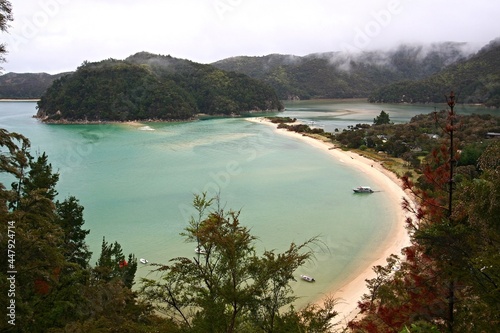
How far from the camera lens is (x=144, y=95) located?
8956cm

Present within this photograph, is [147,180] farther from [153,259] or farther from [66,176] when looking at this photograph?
[153,259]

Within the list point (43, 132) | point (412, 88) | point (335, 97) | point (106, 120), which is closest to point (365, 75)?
point (335, 97)

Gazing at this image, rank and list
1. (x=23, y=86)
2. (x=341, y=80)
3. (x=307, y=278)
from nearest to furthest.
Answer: (x=307, y=278) < (x=23, y=86) < (x=341, y=80)

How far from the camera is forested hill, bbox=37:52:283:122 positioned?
84.1 metres

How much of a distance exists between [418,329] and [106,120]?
87.1 meters

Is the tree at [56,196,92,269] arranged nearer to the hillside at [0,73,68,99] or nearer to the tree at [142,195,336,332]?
the tree at [142,195,336,332]

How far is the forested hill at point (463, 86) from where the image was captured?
99.9 m

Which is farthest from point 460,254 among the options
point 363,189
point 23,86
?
point 23,86

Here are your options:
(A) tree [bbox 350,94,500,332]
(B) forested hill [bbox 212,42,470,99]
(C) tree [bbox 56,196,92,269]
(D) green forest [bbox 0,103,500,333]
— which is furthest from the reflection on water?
(D) green forest [bbox 0,103,500,333]

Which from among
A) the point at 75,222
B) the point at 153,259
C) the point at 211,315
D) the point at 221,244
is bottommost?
the point at 153,259

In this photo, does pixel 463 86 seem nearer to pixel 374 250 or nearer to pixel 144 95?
pixel 144 95

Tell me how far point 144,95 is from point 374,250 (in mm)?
80496

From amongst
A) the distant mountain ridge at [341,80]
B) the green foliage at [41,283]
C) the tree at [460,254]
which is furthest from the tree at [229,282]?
the distant mountain ridge at [341,80]

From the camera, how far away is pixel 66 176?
33.9 meters
